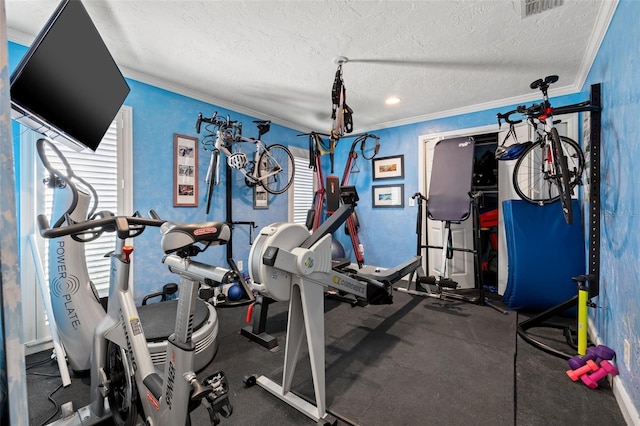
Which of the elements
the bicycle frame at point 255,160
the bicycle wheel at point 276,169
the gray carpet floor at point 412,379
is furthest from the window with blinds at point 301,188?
Answer: the gray carpet floor at point 412,379

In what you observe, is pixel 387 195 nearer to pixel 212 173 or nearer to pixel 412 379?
pixel 212 173

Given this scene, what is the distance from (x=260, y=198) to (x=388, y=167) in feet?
A: 7.13

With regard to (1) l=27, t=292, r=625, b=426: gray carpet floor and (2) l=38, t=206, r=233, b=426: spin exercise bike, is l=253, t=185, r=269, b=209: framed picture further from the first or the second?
(2) l=38, t=206, r=233, b=426: spin exercise bike

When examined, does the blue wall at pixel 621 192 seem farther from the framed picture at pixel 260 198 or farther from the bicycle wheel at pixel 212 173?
the framed picture at pixel 260 198

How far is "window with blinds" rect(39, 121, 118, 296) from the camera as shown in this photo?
8.10 ft

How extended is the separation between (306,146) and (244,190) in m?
1.60

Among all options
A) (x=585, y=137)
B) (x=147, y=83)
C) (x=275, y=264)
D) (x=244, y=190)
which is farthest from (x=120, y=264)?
(x=585, y=137)

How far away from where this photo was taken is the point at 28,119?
5.05ft

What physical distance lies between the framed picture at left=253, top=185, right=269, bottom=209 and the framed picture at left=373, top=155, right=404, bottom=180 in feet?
6.28

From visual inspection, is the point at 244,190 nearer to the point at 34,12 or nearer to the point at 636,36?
the point at 34,12

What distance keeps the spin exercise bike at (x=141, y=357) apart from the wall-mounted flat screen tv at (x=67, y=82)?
746 mm

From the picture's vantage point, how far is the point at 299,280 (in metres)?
1.45

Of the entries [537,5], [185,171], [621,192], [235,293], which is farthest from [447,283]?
[185,171]

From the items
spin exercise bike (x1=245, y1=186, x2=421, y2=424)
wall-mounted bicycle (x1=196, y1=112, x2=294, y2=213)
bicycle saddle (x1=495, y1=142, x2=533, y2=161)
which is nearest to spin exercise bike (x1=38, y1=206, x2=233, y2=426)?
spin exercise bike (x1=245, y1=186, x2=421, y2=424)
